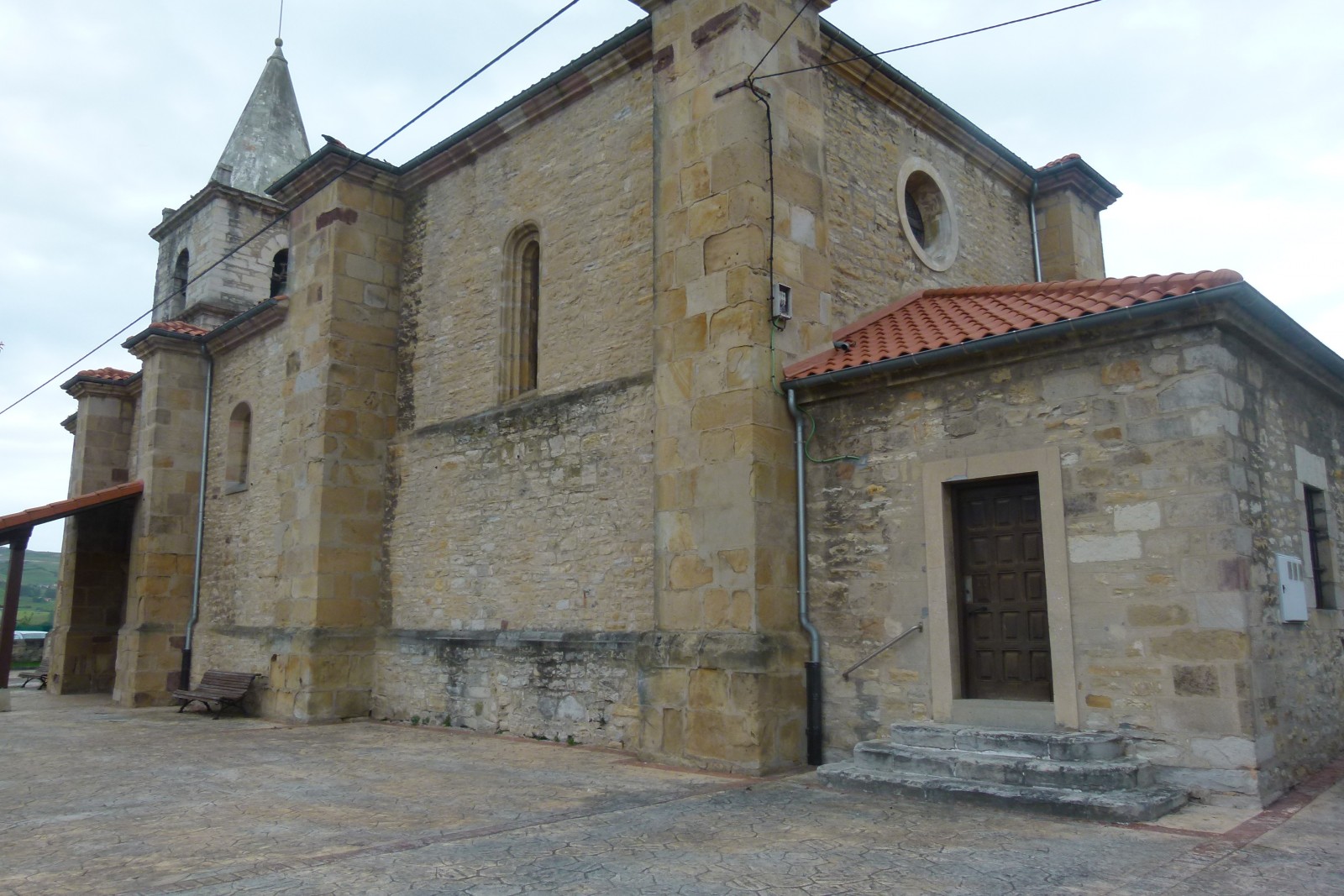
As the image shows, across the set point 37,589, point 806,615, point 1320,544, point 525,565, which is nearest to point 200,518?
point 525,565

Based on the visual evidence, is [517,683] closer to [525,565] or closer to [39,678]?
[525,565]

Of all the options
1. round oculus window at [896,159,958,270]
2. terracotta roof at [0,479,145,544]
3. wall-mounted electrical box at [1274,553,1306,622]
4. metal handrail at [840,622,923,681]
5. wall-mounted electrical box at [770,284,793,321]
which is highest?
round oculus window at [896,159,958,270]

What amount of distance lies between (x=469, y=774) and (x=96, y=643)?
13850 millimetres

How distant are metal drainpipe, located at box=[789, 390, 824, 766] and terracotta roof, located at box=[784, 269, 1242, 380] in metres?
0.48

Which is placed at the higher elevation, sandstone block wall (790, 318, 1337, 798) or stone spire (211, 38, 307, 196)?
stone spire (211, 38, 307, 196)

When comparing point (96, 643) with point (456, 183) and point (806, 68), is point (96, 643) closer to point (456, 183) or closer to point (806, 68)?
point (456, 183)

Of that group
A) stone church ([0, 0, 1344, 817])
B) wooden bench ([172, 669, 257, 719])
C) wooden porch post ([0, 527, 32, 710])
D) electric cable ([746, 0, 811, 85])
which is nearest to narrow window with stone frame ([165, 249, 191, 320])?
stone church ([0, 0, 1344, 817])

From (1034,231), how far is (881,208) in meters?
4.45

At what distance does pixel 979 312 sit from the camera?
8.73 m

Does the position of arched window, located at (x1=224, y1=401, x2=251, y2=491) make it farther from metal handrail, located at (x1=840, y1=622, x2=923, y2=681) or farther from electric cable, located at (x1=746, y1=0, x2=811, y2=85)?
metal handrail, located at (x1=840, y1=622, x2=923, y2=681)

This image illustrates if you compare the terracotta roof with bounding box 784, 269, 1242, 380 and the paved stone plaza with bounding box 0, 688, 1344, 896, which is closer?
the paved stone plaza with bounding box 0, 688, 1344, 896

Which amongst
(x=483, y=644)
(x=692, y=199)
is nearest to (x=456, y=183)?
(x=692, y=199)

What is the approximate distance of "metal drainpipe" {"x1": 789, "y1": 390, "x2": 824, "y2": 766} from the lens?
27.1 ft

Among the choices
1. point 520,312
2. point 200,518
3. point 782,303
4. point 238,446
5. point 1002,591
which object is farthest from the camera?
point 200,518
